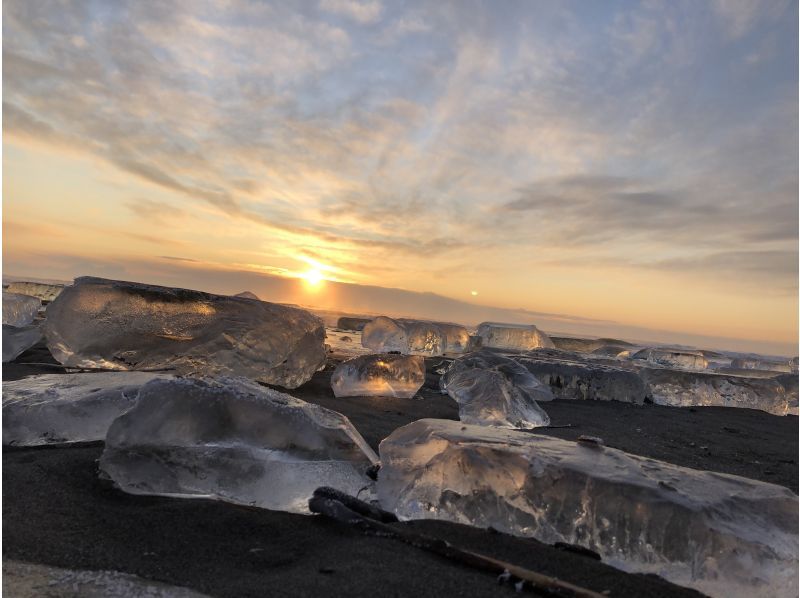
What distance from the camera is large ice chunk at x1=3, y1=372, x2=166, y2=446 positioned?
198 centimetres

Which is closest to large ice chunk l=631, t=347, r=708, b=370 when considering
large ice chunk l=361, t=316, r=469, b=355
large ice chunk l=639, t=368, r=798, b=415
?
large ice chunk l=361, t=316, r=469, b=355

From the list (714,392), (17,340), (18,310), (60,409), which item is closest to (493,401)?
(60,409)

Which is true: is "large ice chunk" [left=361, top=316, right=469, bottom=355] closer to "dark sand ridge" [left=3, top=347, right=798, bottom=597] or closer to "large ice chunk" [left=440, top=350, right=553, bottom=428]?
"large ice chunk" [left=440, top=350, right=553, bottom=428]

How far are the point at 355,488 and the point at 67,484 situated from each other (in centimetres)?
92

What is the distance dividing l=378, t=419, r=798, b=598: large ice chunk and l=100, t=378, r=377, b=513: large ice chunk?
0.21 meters

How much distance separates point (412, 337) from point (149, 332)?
8059 mm

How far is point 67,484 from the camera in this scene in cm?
155

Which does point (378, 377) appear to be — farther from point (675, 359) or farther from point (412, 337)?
point (675, 359)

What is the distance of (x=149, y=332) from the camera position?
3.54 m

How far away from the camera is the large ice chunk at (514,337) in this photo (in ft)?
44.4

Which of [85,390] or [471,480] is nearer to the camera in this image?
[471,480]

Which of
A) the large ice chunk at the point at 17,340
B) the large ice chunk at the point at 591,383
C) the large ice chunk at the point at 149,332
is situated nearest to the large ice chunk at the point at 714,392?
the large ice chunk at the point at 591,383

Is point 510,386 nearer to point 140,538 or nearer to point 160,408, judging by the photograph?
point 160,408

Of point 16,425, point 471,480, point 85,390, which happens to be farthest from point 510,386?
point 16,425
